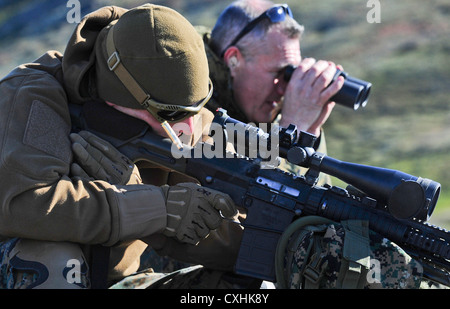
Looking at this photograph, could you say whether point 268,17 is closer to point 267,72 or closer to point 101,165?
point 267,72

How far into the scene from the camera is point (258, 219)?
3.69 metres

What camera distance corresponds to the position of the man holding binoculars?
17.8ft

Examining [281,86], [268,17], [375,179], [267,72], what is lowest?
[281,86]

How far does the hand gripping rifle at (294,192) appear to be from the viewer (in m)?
3.34

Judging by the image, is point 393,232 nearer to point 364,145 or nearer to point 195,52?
point 195,52

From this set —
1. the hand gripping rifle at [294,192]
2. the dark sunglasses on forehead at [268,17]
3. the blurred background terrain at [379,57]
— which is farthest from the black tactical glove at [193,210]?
the blurred background terrain at [379,57]

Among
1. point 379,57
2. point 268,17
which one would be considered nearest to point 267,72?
point 268,17

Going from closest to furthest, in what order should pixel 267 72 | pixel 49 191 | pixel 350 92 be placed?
pixel 49 191 < pixel 350 92 < pixel 267 72

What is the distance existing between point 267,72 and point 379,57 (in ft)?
38.3

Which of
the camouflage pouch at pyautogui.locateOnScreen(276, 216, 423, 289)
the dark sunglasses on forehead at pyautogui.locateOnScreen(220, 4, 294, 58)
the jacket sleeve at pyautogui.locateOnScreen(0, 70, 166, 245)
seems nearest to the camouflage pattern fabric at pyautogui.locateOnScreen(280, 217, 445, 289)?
the camouflage pouch at pyautogui.locateOnScreen(276, 216, 423, 289)

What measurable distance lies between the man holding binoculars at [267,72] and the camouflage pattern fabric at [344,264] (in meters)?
2.14

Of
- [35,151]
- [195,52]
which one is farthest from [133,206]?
[195,52]

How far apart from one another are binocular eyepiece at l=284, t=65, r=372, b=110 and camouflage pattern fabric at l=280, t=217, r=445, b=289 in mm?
2128

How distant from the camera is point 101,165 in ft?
12.3
